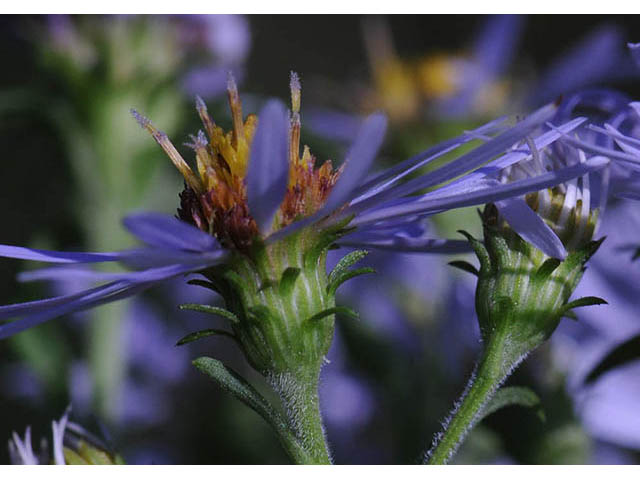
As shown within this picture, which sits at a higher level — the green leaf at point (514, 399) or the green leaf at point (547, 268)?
the green leaf at point (547, 268)

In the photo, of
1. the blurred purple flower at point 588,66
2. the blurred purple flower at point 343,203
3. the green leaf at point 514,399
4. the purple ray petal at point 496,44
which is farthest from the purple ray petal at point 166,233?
the purple ray petal at point 496,44

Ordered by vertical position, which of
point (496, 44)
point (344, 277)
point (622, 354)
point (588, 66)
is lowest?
point (622, 354)

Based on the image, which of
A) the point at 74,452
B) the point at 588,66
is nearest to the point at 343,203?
the point at 74,452

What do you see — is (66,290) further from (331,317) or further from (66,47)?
(331,317)

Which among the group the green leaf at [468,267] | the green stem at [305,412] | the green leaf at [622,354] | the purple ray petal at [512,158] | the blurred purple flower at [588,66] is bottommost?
the green leaf at [622,354]

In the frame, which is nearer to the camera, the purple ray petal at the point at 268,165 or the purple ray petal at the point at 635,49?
the purple ray petal at the point at 268,165

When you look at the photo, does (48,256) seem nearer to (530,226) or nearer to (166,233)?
(166,233)

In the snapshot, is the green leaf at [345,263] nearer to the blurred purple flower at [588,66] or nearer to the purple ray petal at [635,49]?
the purple ray petal at [635,49]
